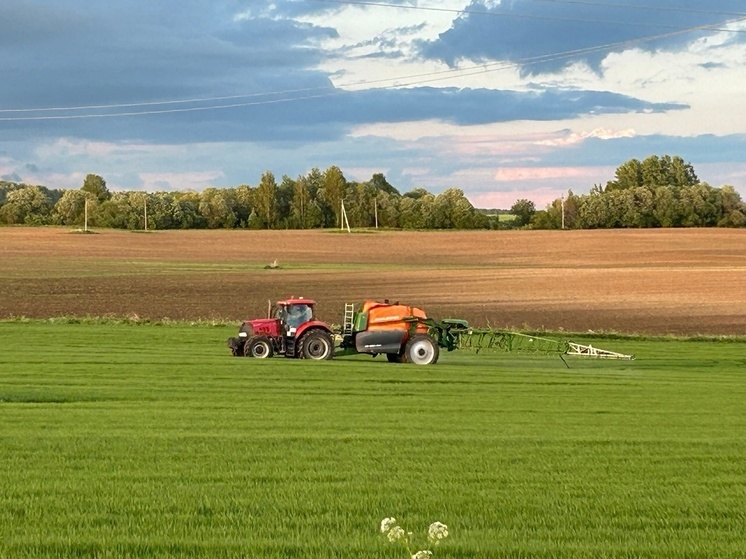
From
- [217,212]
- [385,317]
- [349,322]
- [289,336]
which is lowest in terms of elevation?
[289,336]

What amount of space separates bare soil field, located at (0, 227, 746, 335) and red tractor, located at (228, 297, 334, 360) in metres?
14.9

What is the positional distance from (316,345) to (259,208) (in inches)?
4132

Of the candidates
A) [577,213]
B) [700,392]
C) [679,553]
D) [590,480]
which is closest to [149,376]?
[700,392]

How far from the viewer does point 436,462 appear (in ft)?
38.0

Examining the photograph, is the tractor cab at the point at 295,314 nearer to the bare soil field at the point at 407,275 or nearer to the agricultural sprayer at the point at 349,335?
the agricultural sprayer at the point at 349,335

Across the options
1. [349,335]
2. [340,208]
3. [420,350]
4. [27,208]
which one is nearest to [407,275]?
[349,335]

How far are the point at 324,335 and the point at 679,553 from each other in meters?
18.6

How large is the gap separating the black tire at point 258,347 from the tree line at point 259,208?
308ft

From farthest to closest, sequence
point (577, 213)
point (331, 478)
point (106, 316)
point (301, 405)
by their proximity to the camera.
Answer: point (577, 213) < point (106, 316) < point (301, 405) < point (331, 478)

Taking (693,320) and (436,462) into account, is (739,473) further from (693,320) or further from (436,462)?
(693,320)

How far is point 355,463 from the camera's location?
11312mm

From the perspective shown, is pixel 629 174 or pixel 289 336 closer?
pixel 289 336

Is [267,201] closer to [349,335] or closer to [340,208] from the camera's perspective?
[340,208]

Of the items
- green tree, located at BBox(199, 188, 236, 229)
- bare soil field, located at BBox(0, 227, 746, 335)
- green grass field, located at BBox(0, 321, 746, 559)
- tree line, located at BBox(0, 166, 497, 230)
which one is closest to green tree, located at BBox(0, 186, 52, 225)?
tree line, located at BBox(0, 166, 497, 230)
